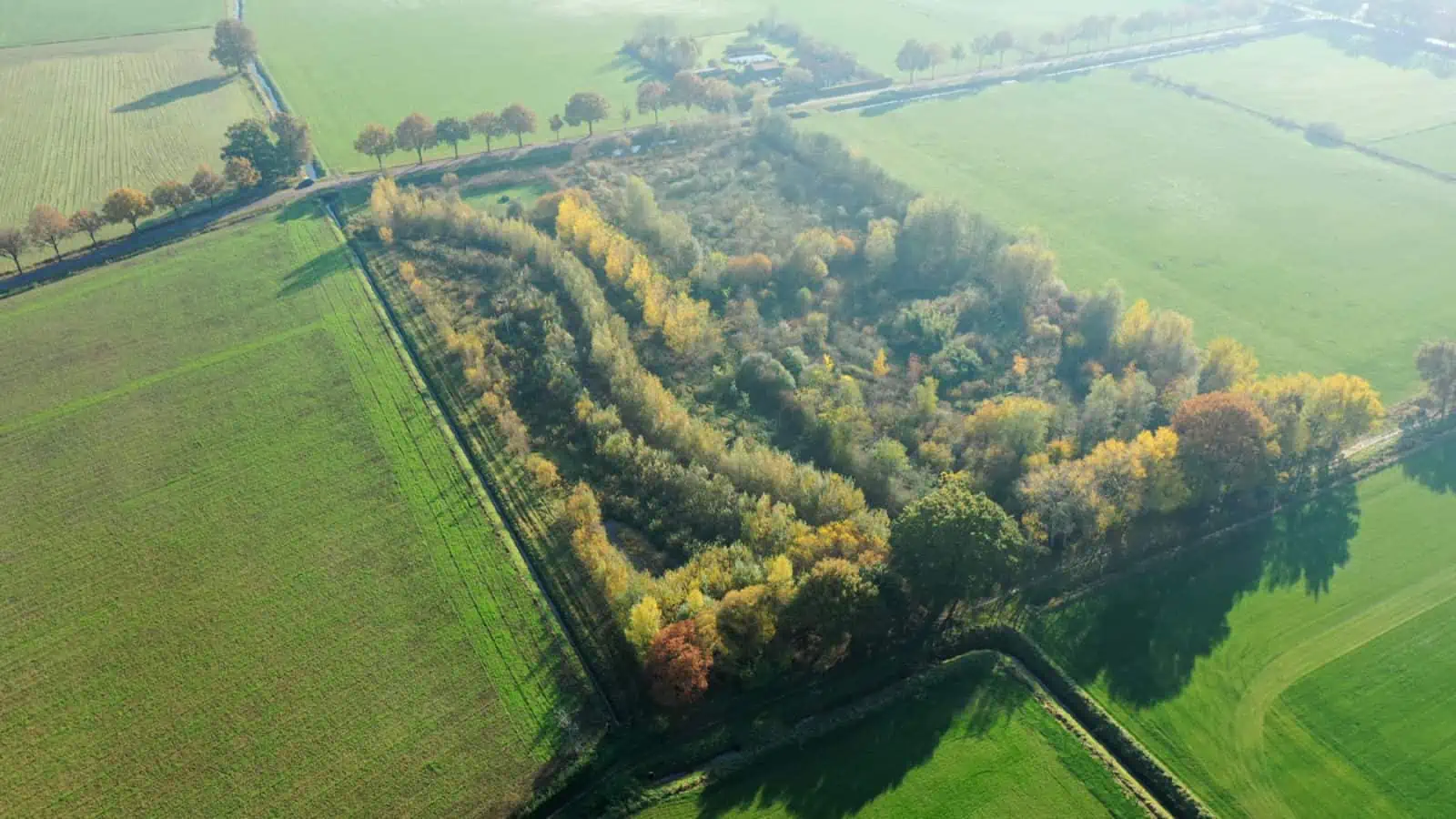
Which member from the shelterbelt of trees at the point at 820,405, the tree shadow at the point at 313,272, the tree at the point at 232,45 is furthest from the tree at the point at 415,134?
the tree at the point at 232,45

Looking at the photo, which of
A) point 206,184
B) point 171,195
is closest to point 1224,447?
point 206,184

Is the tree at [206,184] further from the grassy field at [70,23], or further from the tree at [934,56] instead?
the tree at [934,56]

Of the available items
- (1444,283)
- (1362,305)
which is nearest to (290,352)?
(1362,305)

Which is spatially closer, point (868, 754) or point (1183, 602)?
point (868, 754)

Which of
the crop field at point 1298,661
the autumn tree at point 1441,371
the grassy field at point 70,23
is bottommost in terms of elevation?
the crop field at point 1298,661

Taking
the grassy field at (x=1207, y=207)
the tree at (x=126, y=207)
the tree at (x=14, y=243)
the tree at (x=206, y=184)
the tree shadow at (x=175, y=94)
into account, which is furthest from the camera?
the tree shadow at (x=175, y=94)

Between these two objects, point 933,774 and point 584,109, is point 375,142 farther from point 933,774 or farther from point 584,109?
point 933,774

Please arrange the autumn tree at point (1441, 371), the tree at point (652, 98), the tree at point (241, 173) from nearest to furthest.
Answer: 1. the autumn tree at point (1441, 371)
2. the tree at point (241, 173)
3. the tree at point (652, 98)
